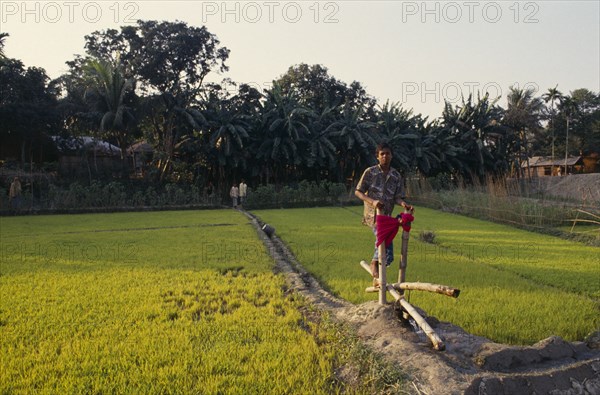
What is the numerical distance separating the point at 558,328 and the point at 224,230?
9354 millimetres

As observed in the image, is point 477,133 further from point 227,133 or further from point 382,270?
point 382,270

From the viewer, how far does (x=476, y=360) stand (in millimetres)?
A: 2729

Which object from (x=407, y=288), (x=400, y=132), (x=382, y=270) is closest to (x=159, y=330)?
(x=382, y=270)

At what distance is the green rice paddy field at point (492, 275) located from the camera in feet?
13.1

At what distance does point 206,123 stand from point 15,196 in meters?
9.14

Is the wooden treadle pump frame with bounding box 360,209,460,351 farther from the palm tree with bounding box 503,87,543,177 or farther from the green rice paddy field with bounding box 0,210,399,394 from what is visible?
the palm tree with bounding box 503,87,543,177

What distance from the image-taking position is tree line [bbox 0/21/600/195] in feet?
74.3

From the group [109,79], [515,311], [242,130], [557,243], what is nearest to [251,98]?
[242,130]

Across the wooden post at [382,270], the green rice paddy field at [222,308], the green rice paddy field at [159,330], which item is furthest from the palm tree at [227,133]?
the wooden post at [382,270]

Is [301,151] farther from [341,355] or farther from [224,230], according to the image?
[341,355]

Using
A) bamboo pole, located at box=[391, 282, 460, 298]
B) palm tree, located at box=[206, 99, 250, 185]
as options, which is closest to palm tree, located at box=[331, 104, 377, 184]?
palm tree, located at box=[206, 99, 250, 185]

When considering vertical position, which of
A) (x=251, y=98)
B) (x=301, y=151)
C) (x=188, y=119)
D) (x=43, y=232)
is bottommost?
(x=43, y=232)

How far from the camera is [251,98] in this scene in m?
27.0

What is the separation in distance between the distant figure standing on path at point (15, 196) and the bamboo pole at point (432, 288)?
60.1ft
